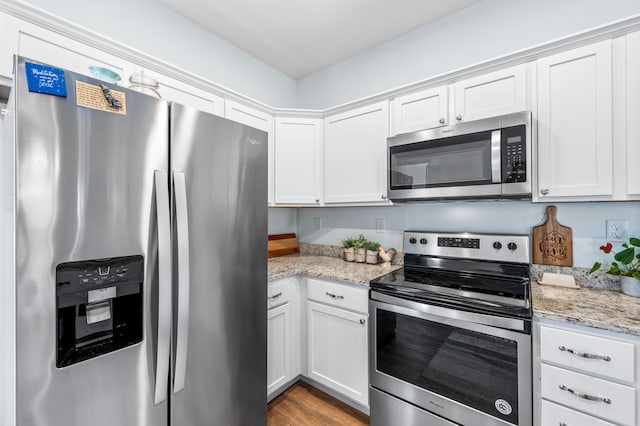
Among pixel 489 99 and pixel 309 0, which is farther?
pixel 309 0

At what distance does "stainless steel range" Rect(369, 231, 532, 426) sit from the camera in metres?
1.30

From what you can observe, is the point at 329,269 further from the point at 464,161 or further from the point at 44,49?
the point at 44,49

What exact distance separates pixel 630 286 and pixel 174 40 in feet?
10.5

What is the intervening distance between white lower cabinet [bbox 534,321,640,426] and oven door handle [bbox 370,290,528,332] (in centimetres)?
10

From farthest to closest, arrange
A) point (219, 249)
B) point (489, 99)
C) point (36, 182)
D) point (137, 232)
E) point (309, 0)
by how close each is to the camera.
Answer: point (309, 0)
point (489, 99)
point (219, 249)
point (137, 232)
point (36, 182)

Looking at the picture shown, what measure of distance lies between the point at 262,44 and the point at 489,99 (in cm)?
189

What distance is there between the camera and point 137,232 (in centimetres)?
102

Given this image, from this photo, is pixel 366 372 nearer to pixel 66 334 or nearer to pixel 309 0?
pixel 66 334

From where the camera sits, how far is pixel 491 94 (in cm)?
172

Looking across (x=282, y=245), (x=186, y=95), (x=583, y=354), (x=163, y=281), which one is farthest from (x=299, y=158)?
(x=583, y=354)

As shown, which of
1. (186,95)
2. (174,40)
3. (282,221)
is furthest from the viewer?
(282,221)

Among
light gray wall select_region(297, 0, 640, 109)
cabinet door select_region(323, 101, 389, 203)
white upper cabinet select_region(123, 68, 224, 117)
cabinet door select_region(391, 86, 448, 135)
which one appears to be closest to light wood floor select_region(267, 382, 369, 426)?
cabinet door select_region(323, 101, 389, 203)

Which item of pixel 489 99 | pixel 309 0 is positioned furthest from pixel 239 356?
pixel 309 0

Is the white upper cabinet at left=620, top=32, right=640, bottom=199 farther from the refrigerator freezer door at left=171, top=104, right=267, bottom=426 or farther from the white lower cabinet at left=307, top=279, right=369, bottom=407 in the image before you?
the refrigerator freezer door at left=171, top=104, right=267, bottom=426
